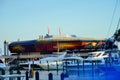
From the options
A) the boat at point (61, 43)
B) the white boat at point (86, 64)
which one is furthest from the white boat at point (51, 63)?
the boat at point (61, 43)

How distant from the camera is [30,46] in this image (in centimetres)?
12712

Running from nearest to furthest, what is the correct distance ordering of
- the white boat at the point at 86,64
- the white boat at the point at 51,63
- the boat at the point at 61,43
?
the white boat at the point at 86,64
the white boat at the point at 51,63
the boat at the point at 61,43

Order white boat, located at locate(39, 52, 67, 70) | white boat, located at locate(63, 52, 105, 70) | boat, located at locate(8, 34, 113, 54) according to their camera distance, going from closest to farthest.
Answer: white boat, located at locate(63, 52, 105, 70), white boat, located at locate(39, 52, 67, 70), boat, located at locate(8, 34, 113, 54)

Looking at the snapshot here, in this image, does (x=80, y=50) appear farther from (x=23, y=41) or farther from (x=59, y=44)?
(x=23, y=41)

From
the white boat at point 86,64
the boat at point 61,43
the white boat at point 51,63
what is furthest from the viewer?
the boat at point 61,43

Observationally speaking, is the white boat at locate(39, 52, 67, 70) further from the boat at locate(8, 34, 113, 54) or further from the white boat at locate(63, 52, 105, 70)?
the boat at locate(8, 34, 113, 54)

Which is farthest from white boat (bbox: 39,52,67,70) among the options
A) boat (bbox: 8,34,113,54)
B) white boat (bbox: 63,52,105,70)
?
boat (bbox: 8,34,113,54)

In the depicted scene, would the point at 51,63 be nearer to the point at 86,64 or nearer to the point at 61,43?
the point at 86,64

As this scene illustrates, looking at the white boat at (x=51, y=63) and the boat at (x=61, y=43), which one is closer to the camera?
the white boat at (x=51, y=63)

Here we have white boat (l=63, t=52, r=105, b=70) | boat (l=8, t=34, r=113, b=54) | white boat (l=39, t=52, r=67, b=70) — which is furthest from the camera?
boat (l=8, t=34, r=113, b=54)

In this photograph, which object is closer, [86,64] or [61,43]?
[86,64]

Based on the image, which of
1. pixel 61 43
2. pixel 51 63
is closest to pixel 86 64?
pixel 51 63

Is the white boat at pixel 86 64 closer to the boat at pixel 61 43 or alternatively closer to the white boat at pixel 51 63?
the white boat at pixel 51 63

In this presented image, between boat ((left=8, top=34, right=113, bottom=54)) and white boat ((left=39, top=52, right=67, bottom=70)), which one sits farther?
boat ((left=8, top=34, right=113, bottom=54))
